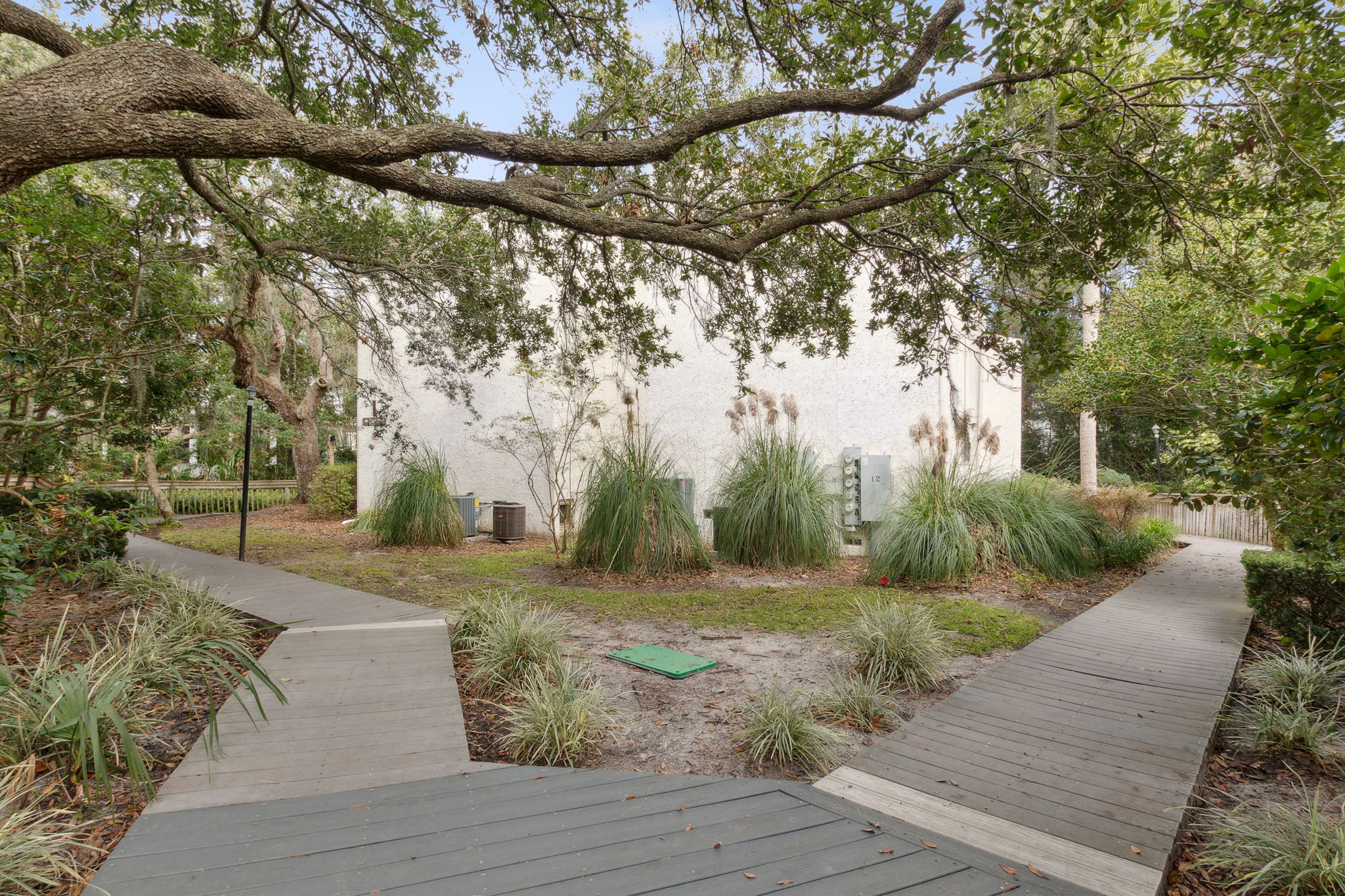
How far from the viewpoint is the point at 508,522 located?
37.4 ft

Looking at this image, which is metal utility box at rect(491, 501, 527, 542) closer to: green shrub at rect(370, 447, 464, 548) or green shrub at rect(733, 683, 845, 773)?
green shrub at rect(370, 447, 464, 548)

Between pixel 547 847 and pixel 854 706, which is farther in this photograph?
pixel 854 706

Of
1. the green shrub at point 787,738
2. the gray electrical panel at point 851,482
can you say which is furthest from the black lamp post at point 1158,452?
the green shrub at point 787,738

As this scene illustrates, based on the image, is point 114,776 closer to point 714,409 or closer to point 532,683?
point 532,683

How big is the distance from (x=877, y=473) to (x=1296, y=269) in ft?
19.6

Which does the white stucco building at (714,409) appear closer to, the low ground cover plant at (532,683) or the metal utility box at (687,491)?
the metal utility box at (687,491)

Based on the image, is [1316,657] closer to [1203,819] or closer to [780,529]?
[1203,819]

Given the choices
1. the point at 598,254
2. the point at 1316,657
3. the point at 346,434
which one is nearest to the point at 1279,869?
the point at 1316,657

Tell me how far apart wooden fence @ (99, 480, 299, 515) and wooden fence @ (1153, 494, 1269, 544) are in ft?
66.7

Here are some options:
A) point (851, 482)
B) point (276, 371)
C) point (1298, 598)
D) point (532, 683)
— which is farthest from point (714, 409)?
point (276, 371)

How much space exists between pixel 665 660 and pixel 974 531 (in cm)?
474

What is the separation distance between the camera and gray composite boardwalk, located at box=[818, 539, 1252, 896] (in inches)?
94.9

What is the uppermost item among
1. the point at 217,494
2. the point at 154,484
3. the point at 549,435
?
the point at 549,435

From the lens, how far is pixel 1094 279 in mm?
4574
